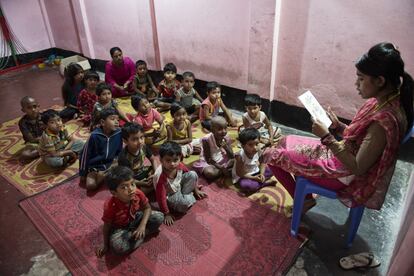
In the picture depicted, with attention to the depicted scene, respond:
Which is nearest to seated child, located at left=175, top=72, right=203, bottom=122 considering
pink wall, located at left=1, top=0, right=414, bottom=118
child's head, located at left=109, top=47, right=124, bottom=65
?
pink wall, located at left=1, top=0, right=414, bottom=118

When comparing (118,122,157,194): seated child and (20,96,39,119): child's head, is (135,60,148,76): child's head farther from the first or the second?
(118,122,157,194): seated child

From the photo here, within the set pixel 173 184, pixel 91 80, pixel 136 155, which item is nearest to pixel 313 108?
pixel 173 184

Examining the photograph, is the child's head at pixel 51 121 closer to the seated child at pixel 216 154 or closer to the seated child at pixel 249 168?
the seated child at pixel 216 154

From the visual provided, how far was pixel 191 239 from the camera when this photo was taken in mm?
2508

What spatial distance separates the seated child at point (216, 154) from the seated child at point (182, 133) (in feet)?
1.40

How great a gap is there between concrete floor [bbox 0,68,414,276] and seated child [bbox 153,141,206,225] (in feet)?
2.96

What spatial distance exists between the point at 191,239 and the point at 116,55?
3835 mm

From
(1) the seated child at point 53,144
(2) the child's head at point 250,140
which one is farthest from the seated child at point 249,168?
(1) the seated child at point 53,144

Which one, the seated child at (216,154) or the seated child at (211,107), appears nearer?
the seated child at (216,154)

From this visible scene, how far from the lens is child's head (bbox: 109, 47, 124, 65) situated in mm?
A: 5266

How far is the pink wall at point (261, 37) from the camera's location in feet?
10.6

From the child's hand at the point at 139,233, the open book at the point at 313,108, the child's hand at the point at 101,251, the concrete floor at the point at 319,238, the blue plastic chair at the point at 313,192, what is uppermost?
the open book at the point at 313,108

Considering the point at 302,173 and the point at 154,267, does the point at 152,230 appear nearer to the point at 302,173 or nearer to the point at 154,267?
the point at 154,267

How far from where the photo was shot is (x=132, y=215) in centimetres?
240
